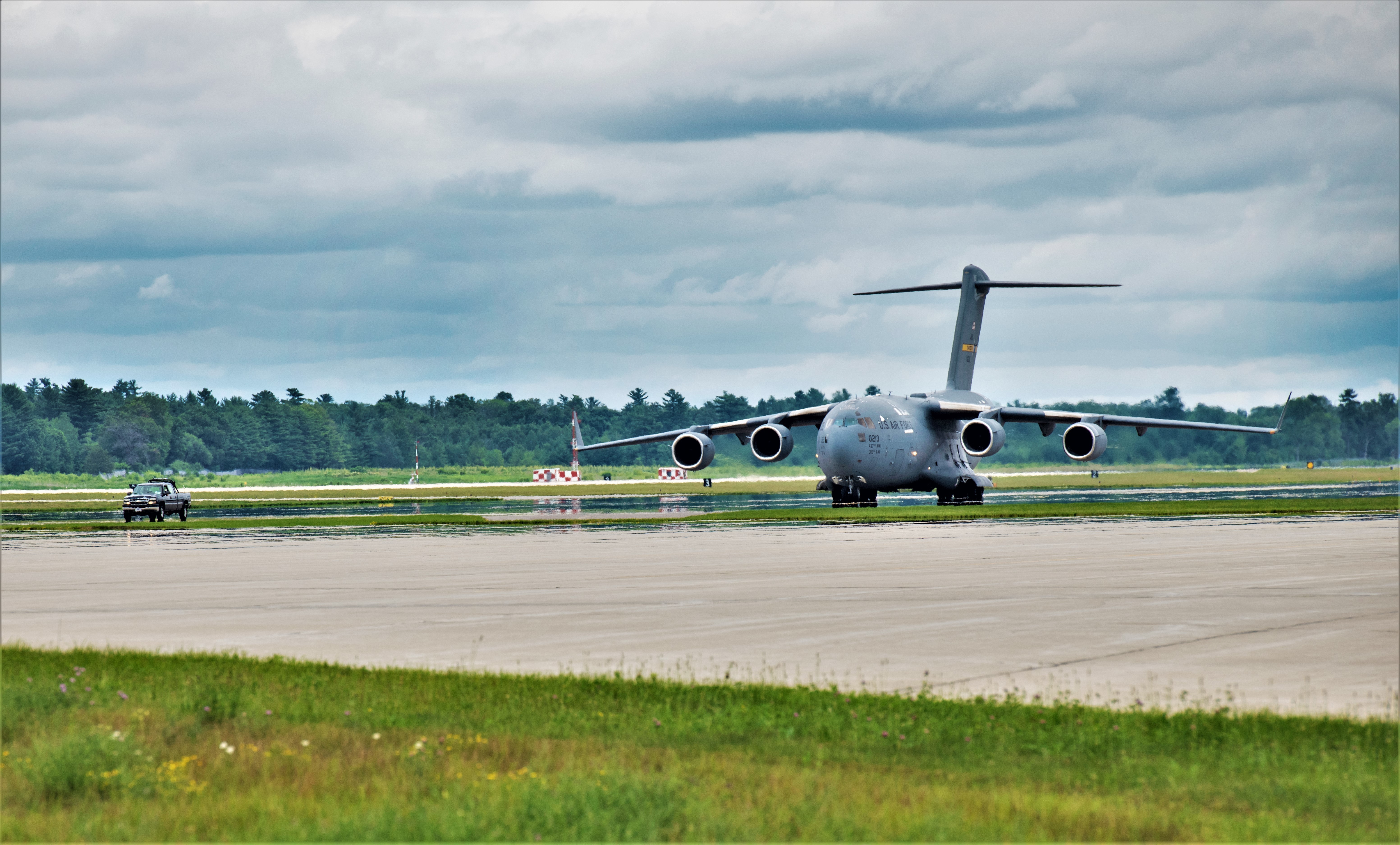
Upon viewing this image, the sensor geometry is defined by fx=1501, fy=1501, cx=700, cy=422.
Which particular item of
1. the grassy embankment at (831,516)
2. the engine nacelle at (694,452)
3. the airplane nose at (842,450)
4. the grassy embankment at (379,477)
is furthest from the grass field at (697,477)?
the grassy embankment at (831,516)

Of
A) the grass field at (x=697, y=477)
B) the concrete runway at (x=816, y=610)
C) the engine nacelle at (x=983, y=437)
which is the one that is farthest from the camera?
the grass field at (x=697, y=477)

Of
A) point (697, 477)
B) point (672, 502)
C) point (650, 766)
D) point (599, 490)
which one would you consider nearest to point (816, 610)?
point (650, 766)

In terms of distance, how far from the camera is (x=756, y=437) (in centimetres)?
5681

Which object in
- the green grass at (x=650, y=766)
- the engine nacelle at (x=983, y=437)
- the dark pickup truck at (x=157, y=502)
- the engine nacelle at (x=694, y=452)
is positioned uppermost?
the engine nacelle at (x=983, y=437)

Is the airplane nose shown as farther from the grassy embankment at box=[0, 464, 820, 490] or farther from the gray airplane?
the grassy embankment at box=[0, 464, 820, 490]

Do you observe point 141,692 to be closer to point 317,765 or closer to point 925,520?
point 317,765

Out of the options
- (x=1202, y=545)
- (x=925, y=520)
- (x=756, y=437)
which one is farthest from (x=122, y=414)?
(x=1202, y=545)

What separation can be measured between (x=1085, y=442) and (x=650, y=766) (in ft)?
155

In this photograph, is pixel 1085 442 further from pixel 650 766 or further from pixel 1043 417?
pixel 650 766

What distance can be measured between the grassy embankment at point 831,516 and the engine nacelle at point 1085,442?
2585 mm

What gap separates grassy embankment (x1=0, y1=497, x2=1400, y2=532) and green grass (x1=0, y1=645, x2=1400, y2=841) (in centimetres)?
3119

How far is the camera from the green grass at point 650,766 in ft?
25.6

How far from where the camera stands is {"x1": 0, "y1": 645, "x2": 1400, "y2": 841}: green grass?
780cm

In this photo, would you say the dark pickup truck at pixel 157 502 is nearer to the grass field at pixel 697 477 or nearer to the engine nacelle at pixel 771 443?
the engine nacelle at pixel 771 443
